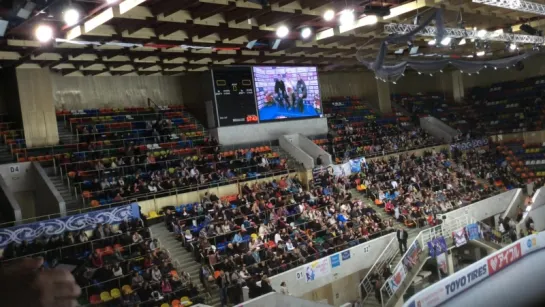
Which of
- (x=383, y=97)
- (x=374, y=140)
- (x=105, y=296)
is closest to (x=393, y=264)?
(x=105, y=296)

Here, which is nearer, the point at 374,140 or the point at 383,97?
the point at 374,140

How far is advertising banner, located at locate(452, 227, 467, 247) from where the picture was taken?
2002cm

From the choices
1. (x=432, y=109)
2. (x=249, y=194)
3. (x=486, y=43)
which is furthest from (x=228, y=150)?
(x=432, y=109)

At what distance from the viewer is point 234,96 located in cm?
2408

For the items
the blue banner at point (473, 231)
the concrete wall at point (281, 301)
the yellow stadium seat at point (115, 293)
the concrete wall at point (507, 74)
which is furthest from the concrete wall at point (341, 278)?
the concrete wall at point (507, 74)

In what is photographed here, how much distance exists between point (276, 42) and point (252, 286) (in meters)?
9.18

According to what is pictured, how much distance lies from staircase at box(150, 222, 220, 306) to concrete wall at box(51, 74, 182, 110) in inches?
343

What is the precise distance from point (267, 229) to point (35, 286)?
16.4m

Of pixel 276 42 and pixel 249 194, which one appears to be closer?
pixel 276 42

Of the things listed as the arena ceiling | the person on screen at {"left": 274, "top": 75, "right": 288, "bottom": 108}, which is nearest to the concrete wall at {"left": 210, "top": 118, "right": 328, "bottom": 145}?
the person on screen at {"left": 274, "top": 75, "right": 288, "bottom": 108}

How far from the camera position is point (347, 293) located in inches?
766

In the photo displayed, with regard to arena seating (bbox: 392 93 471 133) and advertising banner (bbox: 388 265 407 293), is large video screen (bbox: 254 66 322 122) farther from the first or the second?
arena seating (bbox: 392 93 471 133)

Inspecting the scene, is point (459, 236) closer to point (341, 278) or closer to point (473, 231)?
point (473, 231)

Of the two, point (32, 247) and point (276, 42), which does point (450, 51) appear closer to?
point (276, 42)
